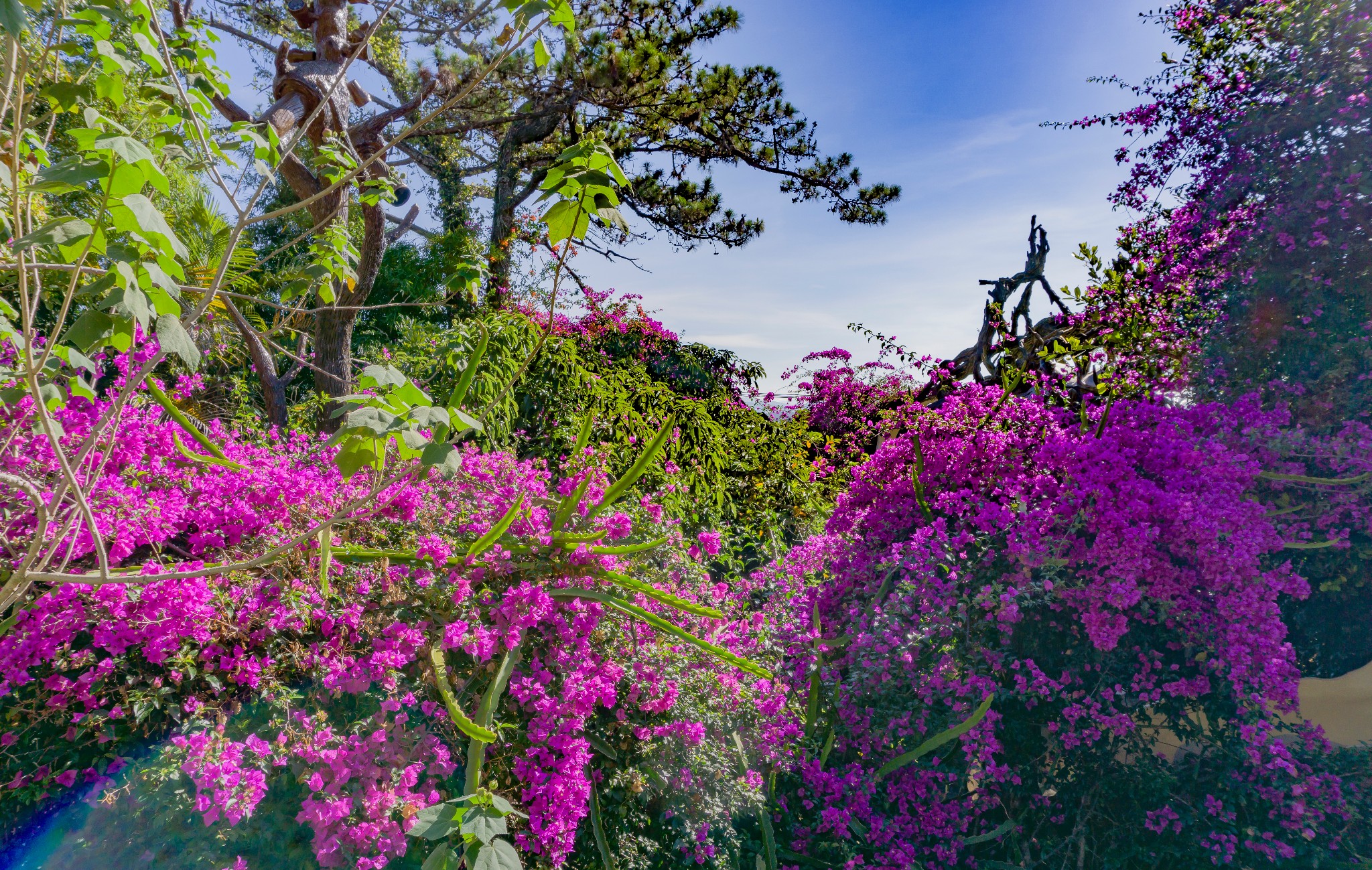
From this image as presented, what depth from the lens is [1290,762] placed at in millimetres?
2361

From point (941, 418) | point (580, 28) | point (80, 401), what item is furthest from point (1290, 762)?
point (580, 28)

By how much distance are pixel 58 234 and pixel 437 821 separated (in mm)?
1299

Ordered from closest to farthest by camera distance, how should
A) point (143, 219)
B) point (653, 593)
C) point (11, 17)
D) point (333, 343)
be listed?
point (11, 17) → point (143, 219) → point (653, 593) → point (333, 343)

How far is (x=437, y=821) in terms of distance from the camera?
1.52 metres

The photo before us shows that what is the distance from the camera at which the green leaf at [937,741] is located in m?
2.41

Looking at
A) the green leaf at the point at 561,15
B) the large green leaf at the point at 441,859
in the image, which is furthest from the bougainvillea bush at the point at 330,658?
the green leaf at the point at 561,15

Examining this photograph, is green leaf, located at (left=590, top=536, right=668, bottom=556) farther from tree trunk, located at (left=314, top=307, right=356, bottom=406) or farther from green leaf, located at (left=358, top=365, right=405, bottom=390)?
tree trunk, located at (left=314, top=307, right=356, bottom=406)

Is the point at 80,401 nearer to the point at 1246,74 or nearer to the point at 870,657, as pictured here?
the point at 870,657

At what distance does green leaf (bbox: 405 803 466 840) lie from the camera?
4.79 ft

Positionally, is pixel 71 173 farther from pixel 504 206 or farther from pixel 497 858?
pixel 504 206

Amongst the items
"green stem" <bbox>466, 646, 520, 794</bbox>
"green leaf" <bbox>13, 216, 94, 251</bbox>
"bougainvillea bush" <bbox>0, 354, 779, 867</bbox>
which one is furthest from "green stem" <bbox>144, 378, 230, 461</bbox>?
"green stem" <bbox>466, 646, 520, 794</bbox>

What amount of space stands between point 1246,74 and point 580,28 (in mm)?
6237

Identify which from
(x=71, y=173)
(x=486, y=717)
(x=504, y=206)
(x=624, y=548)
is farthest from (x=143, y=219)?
(x=504, y=206)

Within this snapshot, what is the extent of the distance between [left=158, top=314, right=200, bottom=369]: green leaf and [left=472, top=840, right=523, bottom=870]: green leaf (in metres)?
1.01
